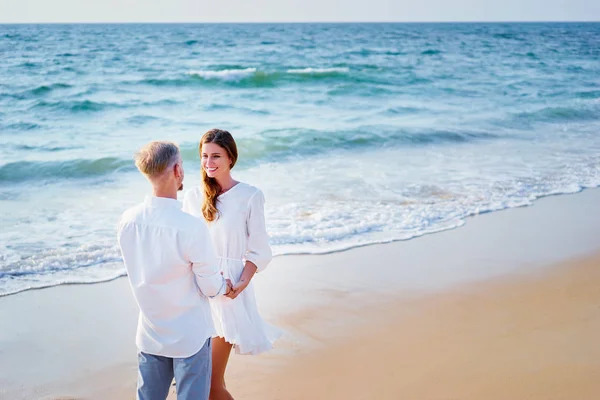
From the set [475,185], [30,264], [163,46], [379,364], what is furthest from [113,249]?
[163,46]

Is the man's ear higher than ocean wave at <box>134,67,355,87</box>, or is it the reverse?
the man's ear

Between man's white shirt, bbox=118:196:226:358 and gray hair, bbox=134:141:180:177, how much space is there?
4.6 inches

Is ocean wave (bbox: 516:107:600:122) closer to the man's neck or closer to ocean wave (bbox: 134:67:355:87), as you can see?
ocean wave (bbox: 134:67:355:87)

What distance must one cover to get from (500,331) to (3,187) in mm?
8000

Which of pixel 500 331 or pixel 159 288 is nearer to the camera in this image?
pixel 159 288

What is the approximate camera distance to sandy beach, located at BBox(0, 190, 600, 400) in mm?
4129

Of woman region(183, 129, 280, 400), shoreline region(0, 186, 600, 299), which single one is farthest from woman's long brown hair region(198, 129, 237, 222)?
shoreline region(0, 186, 600, 299)

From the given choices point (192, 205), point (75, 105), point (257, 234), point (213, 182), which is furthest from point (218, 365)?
point (75, 105)

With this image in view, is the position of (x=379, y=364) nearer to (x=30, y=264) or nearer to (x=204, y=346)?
(x=204, y=346)

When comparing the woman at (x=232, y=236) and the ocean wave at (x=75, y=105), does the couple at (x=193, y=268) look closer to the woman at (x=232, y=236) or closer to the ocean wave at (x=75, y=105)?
the woman at (x=232, y=236)

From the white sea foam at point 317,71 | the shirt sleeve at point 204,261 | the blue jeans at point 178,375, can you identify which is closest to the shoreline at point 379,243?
the blue jeans at point 178,375

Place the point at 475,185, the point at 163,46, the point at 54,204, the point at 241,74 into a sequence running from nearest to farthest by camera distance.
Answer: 1. the point at 54,204
2. the point at 475,185
3. the point at 241,74
4. the point at 163,46

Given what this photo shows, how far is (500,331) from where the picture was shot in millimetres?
4812

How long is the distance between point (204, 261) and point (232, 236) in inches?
24.1
